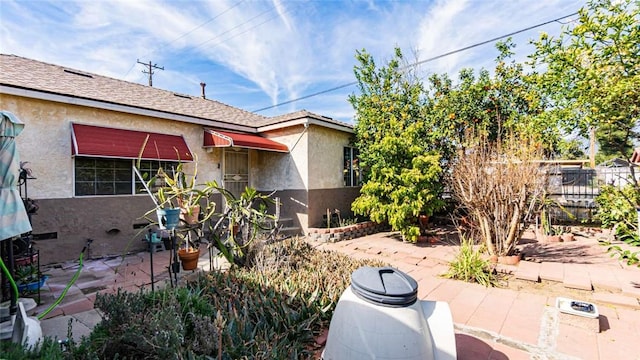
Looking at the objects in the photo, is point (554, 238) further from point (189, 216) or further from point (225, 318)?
point (189, 216)

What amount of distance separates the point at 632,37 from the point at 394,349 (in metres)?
12.8

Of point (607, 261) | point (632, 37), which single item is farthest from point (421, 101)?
point (607, 261)

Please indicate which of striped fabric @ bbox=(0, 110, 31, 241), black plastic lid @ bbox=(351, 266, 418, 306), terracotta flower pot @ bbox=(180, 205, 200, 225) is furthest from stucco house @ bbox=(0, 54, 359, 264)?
black plastic lid @ bbox=(351, 266, 418, 306)

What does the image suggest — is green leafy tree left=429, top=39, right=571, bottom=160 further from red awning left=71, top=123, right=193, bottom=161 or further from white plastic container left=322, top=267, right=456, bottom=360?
red awning left=71, top=123, right=193, bottom=161

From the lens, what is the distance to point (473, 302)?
19.5ft

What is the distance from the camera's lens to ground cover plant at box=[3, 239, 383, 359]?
345 cm

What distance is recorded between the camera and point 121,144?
978 centimetres

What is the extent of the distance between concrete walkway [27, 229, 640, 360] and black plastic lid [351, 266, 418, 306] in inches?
81.4

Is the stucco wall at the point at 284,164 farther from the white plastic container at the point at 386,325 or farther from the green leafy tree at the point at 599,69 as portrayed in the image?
the green leafy tree at the point at 599,69

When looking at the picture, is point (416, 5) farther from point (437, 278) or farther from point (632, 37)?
point (437, 278)

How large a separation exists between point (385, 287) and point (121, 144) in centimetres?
1062

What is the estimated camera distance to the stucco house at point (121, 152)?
8.80 meters

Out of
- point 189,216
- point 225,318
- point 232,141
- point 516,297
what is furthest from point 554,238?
point 232,141

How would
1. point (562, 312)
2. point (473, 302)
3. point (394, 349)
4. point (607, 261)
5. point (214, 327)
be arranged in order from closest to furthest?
point (394, 349), point (214, 327), point (562, 312), point (473, 302), point (607, 261)
